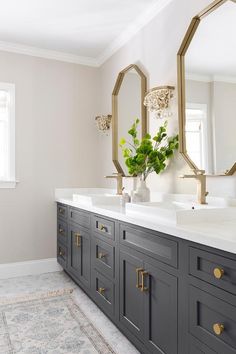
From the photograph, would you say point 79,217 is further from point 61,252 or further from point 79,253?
point 61,252

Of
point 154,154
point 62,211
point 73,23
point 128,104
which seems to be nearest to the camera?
point 154,154

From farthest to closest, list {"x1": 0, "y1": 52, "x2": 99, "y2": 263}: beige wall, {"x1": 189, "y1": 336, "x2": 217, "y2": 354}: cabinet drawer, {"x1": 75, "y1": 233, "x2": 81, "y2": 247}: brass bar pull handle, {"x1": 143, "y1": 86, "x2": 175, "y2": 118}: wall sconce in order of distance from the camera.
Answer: {"x1": 0, "y1": 52, "x2": 99, "y2": 263}: beige wall → {"x1": 75, "y1": 233, "x2": 81, "y2": 247}: brass bar pull handle → {"x1": 143, "y1": 86, "x2": 175, "y2": 118}: wall sconce → {"x1": 189, "y1": 336, "x2": 217, "y2": 354}: cabinet drawer

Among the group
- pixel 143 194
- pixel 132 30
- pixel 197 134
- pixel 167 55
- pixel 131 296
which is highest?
pixel 132 30

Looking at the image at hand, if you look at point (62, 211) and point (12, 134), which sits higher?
point (12, 134)

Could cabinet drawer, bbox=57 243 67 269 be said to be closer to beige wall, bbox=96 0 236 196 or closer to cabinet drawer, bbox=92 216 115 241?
cabinet drawer, bbox=92 216 115 241

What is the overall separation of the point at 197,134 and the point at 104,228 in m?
0.92

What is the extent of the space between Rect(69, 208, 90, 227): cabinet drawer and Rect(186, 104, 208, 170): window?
0.99 metres

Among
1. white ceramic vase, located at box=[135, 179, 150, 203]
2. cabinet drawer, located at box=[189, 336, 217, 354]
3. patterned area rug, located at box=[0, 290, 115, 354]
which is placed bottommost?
patterned area rug, located at box=[0, 290, 115, 354]

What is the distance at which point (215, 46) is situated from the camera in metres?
1.99

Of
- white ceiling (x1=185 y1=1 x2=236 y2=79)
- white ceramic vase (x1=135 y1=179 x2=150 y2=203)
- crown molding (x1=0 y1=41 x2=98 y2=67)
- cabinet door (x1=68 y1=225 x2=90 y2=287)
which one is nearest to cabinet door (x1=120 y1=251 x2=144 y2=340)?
white ceramic vase (x1=135 y1=179 x2=150 y2=203)

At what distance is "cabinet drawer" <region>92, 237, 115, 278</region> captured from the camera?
215cm

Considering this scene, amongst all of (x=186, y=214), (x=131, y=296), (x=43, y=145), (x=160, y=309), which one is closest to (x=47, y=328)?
(x=131, y=296)

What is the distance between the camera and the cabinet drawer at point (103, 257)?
2.15 meters

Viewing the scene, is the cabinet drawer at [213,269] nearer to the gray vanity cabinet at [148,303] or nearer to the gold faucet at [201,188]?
the gray vanity cabinet at [148,303]
